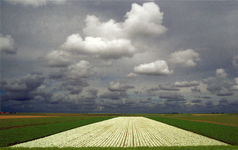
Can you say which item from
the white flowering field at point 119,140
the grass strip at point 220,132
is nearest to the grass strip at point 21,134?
the white flowering field at point 119,140

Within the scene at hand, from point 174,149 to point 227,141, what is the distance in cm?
1581

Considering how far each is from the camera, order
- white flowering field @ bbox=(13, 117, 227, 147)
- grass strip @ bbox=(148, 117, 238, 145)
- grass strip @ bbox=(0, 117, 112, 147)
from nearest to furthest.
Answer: white flowering field @ bbox=(13, 117, 227, 147), grass strip @ bbox=(0, 117, 112, 147), grass strip @ bbox=(148, 117, 238, 145)

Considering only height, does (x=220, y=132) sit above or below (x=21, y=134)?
below

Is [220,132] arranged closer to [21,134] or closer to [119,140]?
[119,140]

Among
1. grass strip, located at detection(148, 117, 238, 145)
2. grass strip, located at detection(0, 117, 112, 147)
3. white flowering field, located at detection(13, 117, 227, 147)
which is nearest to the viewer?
white flowering field, located at detection(13, 117, 227, 147)

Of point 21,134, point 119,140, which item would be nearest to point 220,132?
point 119,140

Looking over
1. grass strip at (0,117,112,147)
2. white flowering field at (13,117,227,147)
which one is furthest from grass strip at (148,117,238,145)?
grass strip at (0,117,112,147)

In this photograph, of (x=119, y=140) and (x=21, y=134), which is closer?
(x=119, y=140)

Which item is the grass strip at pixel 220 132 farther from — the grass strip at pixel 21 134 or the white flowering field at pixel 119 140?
the grass strip at pixel 21 134

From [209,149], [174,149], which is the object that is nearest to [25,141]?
[174,149]

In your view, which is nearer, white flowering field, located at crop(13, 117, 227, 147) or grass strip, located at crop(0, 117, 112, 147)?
white flowering field, located at crop(13, 117, 227, 147)

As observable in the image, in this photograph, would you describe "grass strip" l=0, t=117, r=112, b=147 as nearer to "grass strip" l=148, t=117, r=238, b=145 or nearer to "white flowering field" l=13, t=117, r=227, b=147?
"white flowering field" l=13, t=117, r=227, b=147

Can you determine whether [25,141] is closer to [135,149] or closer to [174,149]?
[135,149]

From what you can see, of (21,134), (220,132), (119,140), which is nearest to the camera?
(119,140)
